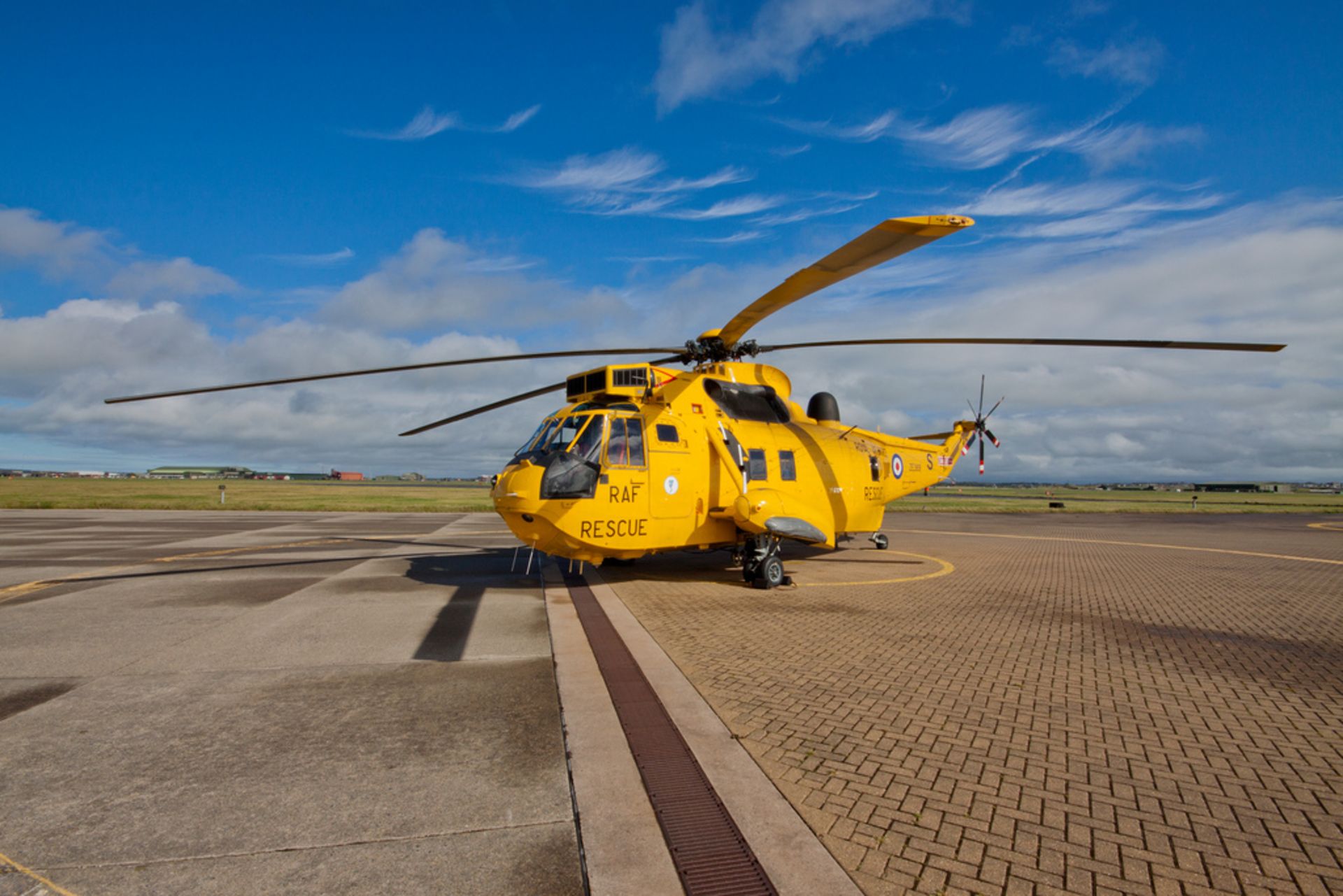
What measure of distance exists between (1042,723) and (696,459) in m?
7.83

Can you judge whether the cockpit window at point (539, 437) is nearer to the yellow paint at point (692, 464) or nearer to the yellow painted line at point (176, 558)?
the yellow paint at point (692, 464)

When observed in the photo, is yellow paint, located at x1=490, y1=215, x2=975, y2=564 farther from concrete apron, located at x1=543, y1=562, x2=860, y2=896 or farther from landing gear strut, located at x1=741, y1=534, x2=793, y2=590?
concrete apron, located at x1=543, y1=562, x2=860, y2=896

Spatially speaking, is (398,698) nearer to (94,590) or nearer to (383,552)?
(94,590)

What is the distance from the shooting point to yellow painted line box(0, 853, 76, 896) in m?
3.08

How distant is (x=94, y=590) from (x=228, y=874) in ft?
37.4

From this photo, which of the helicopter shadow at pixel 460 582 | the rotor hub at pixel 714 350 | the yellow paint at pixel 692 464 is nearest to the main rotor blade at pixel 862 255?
the yellow paint at pixel 692 464

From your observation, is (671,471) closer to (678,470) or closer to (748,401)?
(678,470)

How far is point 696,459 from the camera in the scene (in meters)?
12.4

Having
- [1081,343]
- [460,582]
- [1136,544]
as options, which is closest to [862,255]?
[1081,343]

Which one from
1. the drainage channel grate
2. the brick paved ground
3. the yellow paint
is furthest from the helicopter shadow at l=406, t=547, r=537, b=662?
the brick paved ground

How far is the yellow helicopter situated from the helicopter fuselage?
0.03m

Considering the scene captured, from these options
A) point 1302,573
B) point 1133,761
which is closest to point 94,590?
point 1133,761

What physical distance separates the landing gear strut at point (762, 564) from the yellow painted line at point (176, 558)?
12.7 metres

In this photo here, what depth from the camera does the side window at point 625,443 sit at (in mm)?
11328
